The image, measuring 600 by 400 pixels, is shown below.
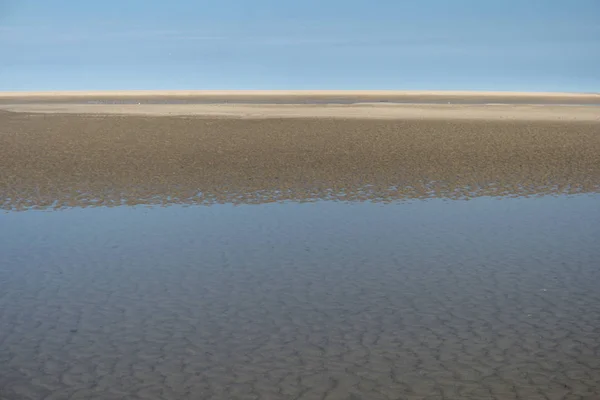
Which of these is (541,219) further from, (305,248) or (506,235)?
(305,248)

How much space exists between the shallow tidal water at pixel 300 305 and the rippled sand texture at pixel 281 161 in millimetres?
2552

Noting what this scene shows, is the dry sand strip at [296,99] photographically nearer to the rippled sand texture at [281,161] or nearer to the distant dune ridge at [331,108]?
the distant dune ridge at [331,108]

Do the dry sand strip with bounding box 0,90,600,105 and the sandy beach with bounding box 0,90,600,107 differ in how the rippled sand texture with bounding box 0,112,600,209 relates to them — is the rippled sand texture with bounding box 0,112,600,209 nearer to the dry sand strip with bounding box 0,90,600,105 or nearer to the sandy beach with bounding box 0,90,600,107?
the sandy beach with bounding box 0,90,600,107

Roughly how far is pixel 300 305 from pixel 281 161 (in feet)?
42.4

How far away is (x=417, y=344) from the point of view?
784 centimetres

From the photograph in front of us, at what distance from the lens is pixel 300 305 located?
9.19 m

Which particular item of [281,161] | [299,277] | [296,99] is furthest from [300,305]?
[296,99]

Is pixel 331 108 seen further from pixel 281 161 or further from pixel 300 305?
pixel 300 305

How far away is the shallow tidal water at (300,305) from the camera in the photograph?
6.95m

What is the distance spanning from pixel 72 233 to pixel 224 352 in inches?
250

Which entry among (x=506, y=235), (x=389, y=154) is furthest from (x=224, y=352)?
(x=389, y=154)

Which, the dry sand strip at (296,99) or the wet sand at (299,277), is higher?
the dry sand strip at (296,99)

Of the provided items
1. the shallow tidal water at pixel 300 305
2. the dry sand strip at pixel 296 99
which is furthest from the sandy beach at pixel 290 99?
the shallow tidal water at pixel 300 305

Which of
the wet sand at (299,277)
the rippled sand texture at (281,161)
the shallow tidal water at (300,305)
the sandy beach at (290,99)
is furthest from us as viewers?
the sandy beach at (290,99)
